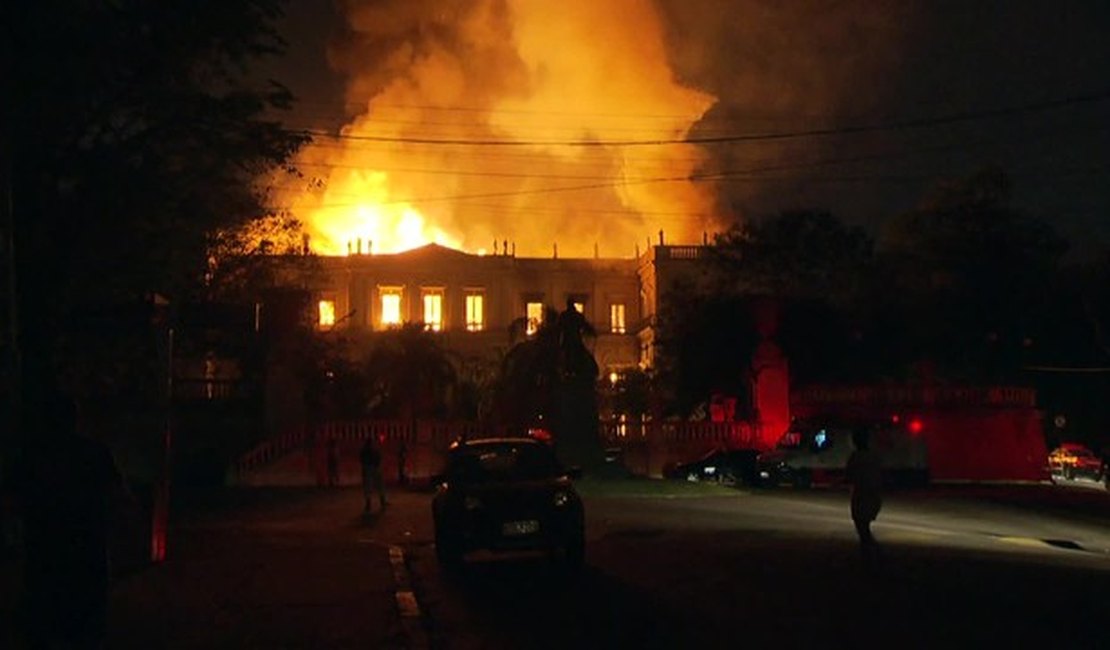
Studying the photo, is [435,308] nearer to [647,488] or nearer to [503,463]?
[647,488]

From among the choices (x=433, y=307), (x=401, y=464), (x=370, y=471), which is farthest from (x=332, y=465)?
(x=433, y=307)

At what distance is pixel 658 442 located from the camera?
151ft

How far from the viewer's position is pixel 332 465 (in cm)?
3884

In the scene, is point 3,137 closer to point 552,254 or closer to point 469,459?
point 469,459

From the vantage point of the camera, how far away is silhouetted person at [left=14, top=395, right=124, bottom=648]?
8266 mm

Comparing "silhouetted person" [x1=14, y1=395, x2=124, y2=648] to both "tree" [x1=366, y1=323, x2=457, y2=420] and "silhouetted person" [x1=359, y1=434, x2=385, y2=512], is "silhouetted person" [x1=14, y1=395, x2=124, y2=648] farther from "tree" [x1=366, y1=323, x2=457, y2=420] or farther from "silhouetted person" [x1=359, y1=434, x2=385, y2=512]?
"tree" [x1=366, y1=323, x2=457, y2=420]

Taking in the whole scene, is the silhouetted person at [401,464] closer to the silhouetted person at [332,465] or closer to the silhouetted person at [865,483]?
the silhouetted person at [332,465]

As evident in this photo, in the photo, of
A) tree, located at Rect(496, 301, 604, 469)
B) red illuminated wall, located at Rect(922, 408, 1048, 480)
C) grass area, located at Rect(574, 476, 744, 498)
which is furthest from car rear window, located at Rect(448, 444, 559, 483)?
red illuminated wall, located at Rect(922, 408, 1048, 480)

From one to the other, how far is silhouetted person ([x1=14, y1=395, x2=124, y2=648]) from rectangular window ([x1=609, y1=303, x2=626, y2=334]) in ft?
214

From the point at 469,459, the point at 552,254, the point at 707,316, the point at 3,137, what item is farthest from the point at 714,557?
the point at 552,254

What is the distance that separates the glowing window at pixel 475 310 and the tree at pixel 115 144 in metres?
49.6

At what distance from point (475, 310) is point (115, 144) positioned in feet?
173

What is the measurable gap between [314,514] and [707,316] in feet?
89.1

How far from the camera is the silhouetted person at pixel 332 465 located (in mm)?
39000
